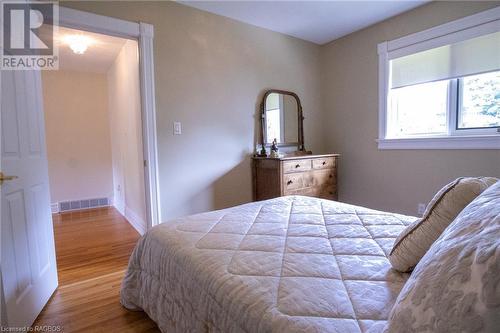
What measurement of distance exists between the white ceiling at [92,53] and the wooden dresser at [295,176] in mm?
2185

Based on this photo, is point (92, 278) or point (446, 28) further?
point (446, 28)

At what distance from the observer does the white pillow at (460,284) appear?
443 mm

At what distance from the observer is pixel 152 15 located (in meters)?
2.42

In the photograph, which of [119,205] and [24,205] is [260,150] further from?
[119,205]

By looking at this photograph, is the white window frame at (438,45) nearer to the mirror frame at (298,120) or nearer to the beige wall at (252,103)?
the beige wall at (252,103)

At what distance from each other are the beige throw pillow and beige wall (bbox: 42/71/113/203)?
5.07m

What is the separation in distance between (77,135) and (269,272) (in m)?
4.89

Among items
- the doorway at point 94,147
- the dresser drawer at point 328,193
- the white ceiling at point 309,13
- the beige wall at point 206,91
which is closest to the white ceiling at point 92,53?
the doorway at point 94,147

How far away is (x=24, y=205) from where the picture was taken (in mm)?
1636

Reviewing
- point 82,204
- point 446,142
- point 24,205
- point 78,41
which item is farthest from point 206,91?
point 82,204

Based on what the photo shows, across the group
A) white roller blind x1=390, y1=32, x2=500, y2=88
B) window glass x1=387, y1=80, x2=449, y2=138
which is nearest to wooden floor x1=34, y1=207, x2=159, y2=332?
window glass x1=387, y1=80, x2=449, y2=138

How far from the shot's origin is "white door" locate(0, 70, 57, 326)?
4.76 ft

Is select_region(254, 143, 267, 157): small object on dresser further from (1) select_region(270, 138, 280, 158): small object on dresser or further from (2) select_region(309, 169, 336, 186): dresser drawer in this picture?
(2) select_region(309, 169, 336, 186): dresser drawer

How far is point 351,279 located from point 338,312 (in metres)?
0.19
